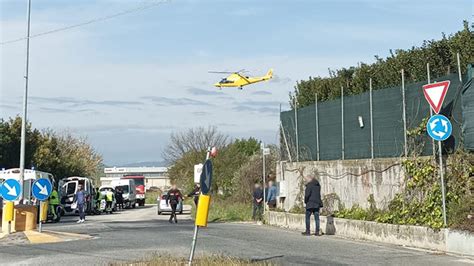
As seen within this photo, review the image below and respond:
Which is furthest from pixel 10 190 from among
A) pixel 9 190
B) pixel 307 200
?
pixel 307 200

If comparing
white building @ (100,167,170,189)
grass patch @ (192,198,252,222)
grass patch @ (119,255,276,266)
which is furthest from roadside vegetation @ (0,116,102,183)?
white building @ (100,167,170,189)

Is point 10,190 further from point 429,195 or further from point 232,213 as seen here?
point 232,213

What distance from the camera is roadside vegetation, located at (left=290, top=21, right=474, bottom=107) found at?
1708 centimetres

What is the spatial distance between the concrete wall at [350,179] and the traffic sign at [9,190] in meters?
9.39

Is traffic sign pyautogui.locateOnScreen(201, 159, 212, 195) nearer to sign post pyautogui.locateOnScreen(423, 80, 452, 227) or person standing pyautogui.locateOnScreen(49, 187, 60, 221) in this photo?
sign post pyautogui.locateOnScreen(423, 80, 452, 227)

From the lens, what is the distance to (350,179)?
64.2 feet

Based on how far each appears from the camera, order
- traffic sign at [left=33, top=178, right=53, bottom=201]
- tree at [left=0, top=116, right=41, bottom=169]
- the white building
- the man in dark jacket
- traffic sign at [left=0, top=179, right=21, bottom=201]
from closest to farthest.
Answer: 1. traffic sign at [left=0, top=179, right=21, bottom=201]
2. the man in dark jacket
3. traffic sign at [left=33, top=178, right=53, bottom=201]
4. tree at [left=0, top=116, right=41, bottom=169]
5. the white building

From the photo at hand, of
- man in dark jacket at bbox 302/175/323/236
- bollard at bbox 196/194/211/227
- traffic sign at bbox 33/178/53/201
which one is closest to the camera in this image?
bollard at bbox 196/194/211/227

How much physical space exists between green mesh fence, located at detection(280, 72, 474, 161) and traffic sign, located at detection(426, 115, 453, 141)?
3.16 feet

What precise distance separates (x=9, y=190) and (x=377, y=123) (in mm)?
10384

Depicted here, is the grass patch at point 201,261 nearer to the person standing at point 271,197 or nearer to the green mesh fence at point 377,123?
the green mesh fence at point 377,123

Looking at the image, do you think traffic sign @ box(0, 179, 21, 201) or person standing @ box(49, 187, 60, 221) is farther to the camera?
person standing @ box(49, 187, 60, 221)

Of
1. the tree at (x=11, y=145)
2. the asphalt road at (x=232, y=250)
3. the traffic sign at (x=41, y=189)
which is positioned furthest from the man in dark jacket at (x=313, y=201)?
the tree at (x=11, y=145)

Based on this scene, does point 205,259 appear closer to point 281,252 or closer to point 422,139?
point 281,252
